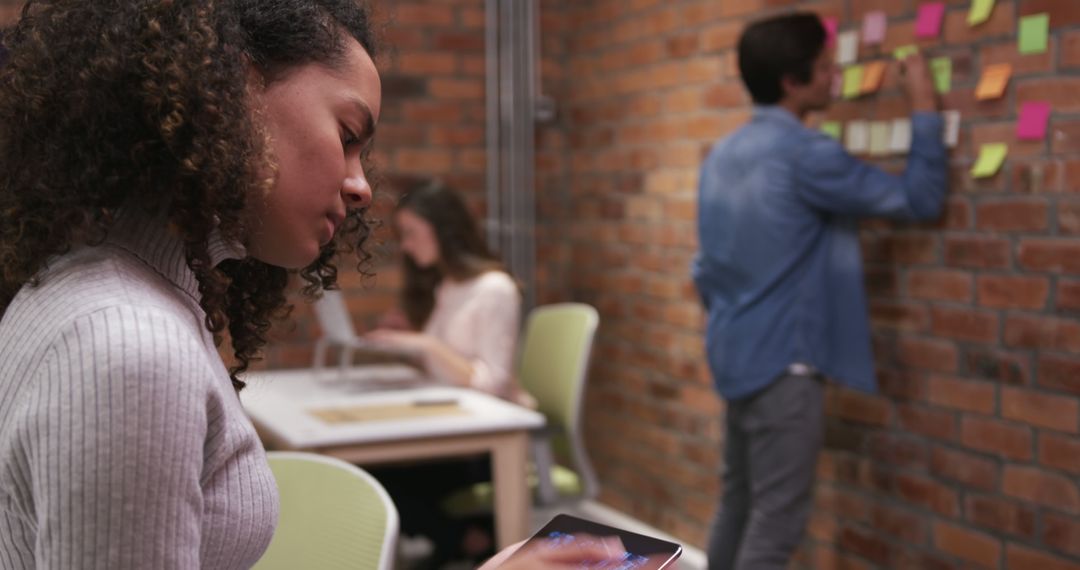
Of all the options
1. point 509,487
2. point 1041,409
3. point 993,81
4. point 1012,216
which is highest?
point 993,81

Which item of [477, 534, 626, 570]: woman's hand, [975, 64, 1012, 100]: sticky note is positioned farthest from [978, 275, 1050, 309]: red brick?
[477, 534, 626, 570]: woman's hand

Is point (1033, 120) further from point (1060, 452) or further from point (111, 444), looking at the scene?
point (111, 444)

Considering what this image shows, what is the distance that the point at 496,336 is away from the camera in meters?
3.15

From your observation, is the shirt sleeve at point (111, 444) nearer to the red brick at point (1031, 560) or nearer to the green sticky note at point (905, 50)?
the red brick at point (1031, 560)

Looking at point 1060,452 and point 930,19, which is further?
point 930,19

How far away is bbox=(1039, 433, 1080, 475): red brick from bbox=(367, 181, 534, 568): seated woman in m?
1.37

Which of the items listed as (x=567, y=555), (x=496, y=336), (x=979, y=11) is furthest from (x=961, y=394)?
(x=567, y=555)

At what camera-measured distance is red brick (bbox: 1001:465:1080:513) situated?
86.4 inches

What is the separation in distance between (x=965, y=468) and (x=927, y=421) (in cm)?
14

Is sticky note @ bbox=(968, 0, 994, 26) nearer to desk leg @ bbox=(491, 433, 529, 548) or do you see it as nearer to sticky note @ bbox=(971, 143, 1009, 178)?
sticky note @ bbox=(971, 143, 1009, 178)

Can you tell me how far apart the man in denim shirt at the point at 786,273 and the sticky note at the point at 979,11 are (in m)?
0.14

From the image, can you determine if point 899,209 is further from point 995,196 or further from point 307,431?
point 307,431

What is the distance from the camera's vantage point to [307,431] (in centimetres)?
248

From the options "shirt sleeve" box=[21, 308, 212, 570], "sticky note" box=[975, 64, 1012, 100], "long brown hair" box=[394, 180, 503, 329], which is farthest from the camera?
"long brown hair" box=[394, 180, 503, 329]
